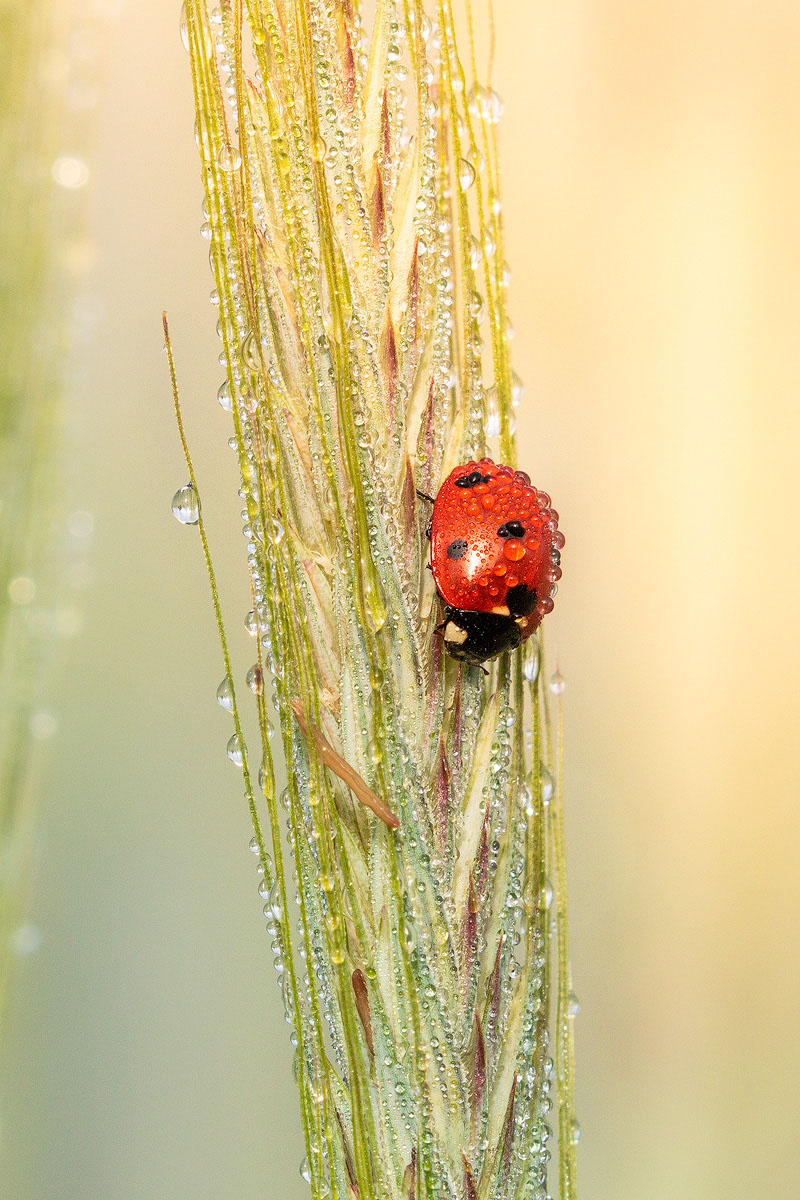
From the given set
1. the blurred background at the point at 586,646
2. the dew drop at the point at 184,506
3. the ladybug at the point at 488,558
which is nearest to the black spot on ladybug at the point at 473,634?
the ladybug at the point at 488,558

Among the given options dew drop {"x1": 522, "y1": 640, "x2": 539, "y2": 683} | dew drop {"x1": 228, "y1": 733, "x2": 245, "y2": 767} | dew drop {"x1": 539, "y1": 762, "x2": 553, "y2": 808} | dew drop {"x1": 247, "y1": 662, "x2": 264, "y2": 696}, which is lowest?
dew drop {"x1": 539, "y1": 762, "x2": 553, "y2": 808}

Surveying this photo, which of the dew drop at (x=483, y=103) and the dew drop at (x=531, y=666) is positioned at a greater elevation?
the dew drop at (x=483, y=103)

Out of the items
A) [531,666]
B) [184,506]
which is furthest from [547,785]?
[184,506]

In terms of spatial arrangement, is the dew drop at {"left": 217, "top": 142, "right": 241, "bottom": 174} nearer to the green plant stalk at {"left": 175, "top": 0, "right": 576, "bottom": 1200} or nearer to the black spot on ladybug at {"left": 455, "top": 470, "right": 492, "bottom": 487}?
the green plant stalk at {"left": 175, "top": 0, "right": 576, "bottom": 1200}

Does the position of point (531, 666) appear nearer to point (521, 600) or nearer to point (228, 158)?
point (521, 600)

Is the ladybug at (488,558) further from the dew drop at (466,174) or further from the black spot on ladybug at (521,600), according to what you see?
the dew drop at (466,174)

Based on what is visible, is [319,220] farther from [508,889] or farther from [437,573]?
Answer: [508,889]

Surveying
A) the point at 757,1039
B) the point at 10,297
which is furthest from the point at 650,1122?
the point at 10,297

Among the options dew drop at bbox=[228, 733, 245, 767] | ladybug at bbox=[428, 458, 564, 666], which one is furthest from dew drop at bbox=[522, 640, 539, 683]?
dew drop at bbox=[228, 733, 245, 767]
